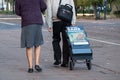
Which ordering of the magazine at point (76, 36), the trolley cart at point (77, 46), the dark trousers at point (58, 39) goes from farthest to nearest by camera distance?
the dark trousers at point (58, 39) < the magazine at point (76, 36) < the trolley cart at point (77, 46)

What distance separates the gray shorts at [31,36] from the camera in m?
10.2

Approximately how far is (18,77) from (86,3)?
43280mm

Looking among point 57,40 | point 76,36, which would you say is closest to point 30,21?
point 57,40

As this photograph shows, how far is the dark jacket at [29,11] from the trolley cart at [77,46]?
868 millimetres

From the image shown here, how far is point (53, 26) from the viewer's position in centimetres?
1088

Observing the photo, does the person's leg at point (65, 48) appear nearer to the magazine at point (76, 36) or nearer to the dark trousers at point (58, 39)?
the dark trousers at point (58, 39)

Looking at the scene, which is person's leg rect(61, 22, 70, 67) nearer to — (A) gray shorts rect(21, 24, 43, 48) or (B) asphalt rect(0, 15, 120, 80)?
(B) asphalt rect(0, 15, 120, 80)

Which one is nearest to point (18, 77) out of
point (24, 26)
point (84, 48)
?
point (24, 26)

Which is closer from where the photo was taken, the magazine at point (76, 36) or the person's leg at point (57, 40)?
the magazine at point (76, 36)

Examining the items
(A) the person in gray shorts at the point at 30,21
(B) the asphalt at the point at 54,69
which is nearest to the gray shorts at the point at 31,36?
(A) the person in gray shorts at the point at 30,21

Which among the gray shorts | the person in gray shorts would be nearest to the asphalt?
the person in gray shorts

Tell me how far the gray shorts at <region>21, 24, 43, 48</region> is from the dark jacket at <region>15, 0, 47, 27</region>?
0.10 m

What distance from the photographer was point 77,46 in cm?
1067

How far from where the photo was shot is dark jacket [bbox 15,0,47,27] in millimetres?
10148
